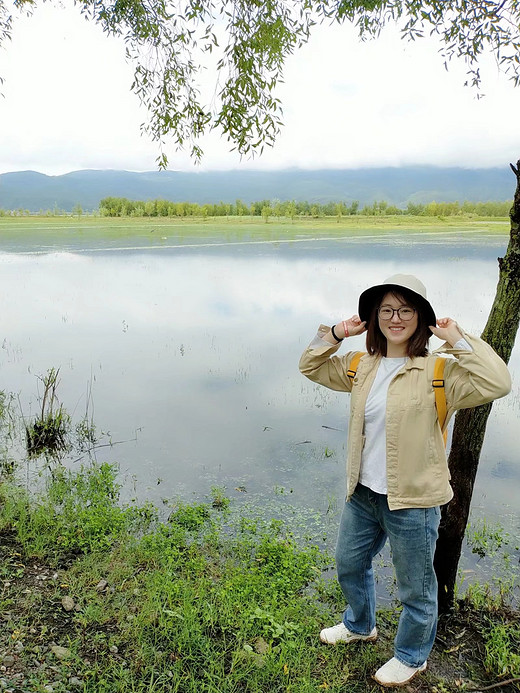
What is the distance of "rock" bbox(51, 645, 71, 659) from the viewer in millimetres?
2885

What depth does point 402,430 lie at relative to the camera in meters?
2.42

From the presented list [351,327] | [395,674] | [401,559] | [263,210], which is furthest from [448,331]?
[263,210]

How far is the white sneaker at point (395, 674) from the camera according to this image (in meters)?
2.75

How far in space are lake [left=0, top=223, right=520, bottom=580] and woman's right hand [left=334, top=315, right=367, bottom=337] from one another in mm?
2963

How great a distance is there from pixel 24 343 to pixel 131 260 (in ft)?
47.1

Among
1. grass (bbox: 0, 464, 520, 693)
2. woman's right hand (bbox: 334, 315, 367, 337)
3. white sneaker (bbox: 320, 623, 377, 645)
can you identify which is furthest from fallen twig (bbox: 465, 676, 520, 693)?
woman's right hand (bbox: 334, 315, 367, 337)

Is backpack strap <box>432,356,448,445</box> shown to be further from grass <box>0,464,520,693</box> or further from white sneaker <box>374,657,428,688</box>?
grass <box>0,464,520,693</box>

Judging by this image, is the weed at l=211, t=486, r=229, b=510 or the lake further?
the lake

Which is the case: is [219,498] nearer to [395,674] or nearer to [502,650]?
[395,674]

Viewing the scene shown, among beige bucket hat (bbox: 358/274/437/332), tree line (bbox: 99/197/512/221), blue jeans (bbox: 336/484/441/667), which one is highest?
tree line (bbox: 99/197/512/221)

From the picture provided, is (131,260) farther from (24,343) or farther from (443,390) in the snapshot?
(443,390)

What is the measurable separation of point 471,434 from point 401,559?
1.00m

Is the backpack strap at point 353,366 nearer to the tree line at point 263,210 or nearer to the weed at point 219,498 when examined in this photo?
the weed at point 219,498

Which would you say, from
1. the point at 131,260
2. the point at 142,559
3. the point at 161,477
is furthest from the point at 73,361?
the point at 131,260
